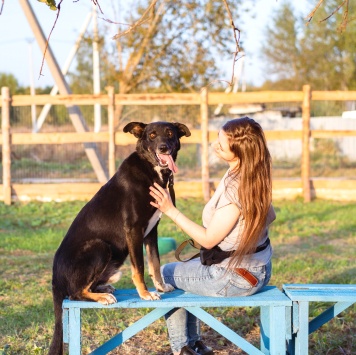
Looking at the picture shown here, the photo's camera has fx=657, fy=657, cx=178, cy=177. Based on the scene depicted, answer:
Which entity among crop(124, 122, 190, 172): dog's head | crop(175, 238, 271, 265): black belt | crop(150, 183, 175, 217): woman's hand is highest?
crop(124, 122, 190, 172): dog's head

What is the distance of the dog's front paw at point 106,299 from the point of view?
3.60 meters

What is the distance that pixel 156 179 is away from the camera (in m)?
4.12

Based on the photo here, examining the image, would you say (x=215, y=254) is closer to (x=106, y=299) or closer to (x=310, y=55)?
(x=106, y=299)

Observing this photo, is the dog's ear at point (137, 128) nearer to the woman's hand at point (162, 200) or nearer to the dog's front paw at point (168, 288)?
the woman's hand at point (162, 200)

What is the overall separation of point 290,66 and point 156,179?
33.8 meters

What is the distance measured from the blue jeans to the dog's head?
0.65m

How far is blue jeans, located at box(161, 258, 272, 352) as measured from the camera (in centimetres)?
368

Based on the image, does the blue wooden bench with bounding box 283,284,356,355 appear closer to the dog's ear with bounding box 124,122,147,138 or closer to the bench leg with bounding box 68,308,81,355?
the bench leg with bounding box 68,308,81,355

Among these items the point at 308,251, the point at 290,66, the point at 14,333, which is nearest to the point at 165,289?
the point at 14,333

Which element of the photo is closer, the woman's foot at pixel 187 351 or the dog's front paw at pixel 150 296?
the dog's front paw at pixel 150 296

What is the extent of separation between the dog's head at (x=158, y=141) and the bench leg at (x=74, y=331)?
1.07 meters

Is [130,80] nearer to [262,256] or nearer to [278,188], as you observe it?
[278,188]

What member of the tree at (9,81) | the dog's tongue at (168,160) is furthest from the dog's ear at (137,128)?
the tree at (9,81)

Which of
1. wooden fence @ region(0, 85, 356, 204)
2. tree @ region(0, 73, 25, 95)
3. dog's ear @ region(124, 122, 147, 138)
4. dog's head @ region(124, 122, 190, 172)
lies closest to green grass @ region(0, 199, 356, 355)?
wooden fence @ region(0, 85, 356, 204)
